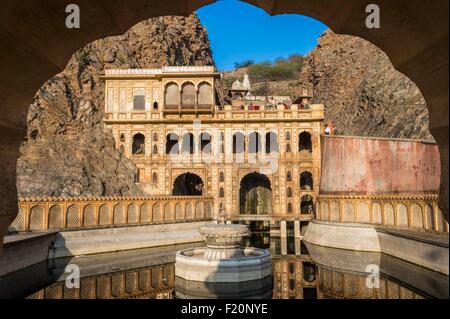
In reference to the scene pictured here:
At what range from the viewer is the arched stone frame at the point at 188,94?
37.0 metres

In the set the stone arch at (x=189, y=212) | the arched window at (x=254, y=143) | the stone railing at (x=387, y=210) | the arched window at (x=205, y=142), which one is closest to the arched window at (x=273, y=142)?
the arched window at (x=254, y=143)

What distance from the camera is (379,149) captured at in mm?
26438

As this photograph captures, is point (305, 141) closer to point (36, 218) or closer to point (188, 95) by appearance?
point (188, 95)

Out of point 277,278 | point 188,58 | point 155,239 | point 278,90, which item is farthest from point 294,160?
point 278,90

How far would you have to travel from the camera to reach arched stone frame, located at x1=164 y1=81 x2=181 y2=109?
122 ft

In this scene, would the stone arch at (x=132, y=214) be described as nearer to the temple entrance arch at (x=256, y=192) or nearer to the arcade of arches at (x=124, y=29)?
the temple entrance arch at (x=256, y=192)

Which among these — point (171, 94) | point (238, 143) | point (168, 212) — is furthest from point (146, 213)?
point (171, 94)

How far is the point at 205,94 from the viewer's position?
123 feet

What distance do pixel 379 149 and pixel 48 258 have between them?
74.6ft

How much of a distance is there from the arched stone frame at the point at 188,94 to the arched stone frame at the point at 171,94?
522mm

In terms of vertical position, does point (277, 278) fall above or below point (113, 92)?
below

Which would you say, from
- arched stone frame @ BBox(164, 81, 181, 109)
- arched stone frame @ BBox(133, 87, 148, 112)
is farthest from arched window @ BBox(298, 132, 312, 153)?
arched stone frame @ BBox(133, 87, 148, 112)

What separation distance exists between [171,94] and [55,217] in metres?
18.9
